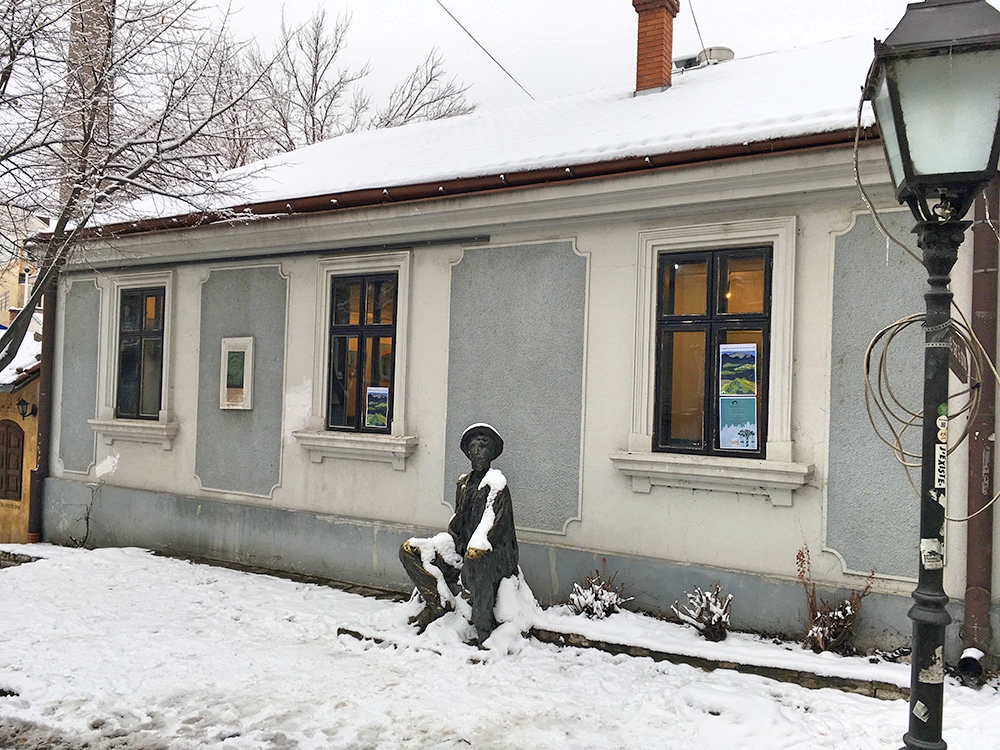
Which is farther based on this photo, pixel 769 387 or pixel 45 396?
pixel 45 396

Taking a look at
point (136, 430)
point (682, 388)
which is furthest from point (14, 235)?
point (682, 388)

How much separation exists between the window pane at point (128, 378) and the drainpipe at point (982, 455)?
8.71 m

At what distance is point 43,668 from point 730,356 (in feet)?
17.4

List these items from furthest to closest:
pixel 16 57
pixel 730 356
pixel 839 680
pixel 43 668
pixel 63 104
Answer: pixel 63 104 < pixel 16 57 < pixel 730 356 < pixel 43 668 < pixel 839 680

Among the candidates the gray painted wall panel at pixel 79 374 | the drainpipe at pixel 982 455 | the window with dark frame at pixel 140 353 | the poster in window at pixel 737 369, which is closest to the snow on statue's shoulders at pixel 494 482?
the poster in window at pixel 737 369

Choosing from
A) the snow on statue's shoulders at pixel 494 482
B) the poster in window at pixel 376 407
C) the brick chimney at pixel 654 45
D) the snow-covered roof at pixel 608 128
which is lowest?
the snow on statue's shoulders at pixel 494 482

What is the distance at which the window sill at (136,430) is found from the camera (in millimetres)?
9359

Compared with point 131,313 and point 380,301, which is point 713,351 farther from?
point 131,313

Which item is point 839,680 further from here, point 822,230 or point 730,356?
point 822,230

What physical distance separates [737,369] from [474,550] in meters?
2.38

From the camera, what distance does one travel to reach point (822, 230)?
19.1 ft

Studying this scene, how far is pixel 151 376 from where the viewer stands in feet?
32.2

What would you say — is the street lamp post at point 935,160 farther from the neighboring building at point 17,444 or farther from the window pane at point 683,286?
the neighboring building at point 17,444

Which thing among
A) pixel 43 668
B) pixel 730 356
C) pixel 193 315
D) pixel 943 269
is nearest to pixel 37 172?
pixel 193 315
